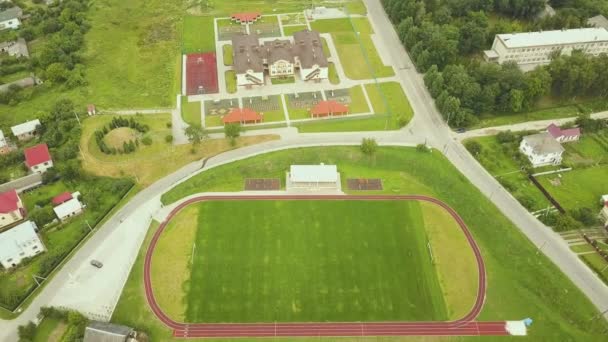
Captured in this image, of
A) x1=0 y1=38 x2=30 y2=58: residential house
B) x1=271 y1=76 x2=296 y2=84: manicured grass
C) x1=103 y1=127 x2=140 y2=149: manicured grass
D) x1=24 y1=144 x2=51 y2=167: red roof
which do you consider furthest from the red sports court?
x1=0 y1=38 x2=30 y2=58: residential house

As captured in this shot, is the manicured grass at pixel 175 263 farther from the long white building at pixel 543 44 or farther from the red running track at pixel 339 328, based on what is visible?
the long white building at pixel 543 44

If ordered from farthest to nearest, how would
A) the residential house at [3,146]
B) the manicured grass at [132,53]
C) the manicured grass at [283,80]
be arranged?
the manicured grass at [283,80]
the manicured grass at [132,53]
the residential house at [3,146]

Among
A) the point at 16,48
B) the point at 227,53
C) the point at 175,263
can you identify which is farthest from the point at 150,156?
the point at 16,48

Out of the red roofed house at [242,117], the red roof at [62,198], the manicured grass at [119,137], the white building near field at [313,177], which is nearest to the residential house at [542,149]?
the white building near field at [313,177]

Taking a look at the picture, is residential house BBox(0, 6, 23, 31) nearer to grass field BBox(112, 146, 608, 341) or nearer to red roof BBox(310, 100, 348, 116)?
grass field BBox(112, 146, 608, 341)

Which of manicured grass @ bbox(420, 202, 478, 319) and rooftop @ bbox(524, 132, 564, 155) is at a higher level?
rooftop @ bbox(524, 132, 564, 155)

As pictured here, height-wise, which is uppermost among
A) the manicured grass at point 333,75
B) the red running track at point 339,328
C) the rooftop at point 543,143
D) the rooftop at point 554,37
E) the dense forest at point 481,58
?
the rooftop at point 554,37
